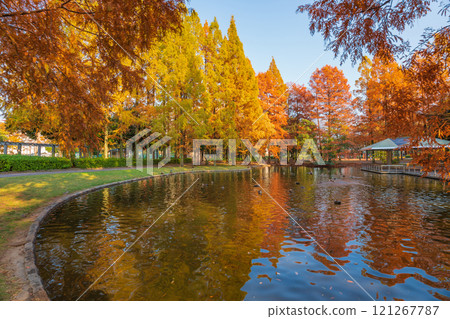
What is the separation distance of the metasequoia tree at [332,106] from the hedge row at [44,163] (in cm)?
3348

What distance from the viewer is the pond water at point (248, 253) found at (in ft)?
13.1

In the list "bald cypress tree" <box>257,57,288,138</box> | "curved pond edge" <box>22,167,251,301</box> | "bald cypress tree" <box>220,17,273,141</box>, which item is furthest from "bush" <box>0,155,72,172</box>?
"bald cypress tree" <box>257,57,288,138</box>

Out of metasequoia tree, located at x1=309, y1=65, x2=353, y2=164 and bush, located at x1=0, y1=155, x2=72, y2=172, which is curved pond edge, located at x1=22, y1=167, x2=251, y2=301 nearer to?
bush, located at x1=0, y1=155, x2=72, y2=172

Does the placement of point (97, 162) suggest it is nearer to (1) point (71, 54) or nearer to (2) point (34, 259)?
(1) point (71, 54)

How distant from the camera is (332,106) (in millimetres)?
44719

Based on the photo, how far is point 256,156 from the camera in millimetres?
43875

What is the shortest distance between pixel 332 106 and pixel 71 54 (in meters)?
45.7

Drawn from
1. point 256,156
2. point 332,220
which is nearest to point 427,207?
point 332,220

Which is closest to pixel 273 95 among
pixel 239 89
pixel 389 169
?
pixel 239 89

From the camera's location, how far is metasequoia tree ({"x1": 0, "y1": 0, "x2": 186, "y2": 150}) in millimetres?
4609

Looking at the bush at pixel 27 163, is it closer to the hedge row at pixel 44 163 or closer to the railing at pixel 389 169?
the hedge row at pixel 44 163

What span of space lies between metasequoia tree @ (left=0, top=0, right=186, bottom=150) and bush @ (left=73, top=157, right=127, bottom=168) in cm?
2387

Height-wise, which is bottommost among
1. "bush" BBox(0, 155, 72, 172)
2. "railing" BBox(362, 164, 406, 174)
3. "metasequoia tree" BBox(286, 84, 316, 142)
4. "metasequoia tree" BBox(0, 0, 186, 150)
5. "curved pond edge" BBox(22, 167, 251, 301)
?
"curved pond edge" BBox(22, 167, 251, 301)

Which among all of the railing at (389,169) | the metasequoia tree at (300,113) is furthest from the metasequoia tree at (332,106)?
the railing at (389,169)
